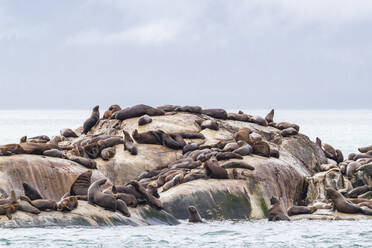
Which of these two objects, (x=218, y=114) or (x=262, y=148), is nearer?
(x=262, y=148)

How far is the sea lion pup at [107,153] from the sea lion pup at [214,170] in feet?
12.2

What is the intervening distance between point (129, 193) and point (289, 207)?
Answer: 6298 millimetres

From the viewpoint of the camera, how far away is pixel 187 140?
2889 centimetres

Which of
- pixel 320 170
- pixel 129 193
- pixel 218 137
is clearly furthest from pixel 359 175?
pixel 129 193

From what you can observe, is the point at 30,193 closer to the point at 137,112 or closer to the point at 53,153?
the point at 53,153

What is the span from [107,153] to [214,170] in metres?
4.05

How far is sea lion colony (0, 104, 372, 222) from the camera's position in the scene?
2075cm

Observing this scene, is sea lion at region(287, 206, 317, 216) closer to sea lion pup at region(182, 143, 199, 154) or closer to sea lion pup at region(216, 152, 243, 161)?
sea lion pup at region(216, 152, 243, 161)

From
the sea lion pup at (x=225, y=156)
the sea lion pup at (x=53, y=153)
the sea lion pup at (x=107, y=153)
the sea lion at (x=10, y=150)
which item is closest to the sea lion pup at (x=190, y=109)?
the sea lion pup at (x=107, y=153)

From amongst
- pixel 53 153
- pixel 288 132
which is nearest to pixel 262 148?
pixel 288 132

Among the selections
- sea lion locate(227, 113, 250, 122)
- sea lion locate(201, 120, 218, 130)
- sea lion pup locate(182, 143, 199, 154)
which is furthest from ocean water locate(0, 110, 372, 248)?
sea lion locate(227, 113, 250, 122)

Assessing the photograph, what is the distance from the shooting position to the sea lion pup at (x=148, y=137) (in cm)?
2802

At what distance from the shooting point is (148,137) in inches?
1107

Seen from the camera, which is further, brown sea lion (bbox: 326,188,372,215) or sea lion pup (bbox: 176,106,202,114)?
sea lion pup (bbox: 176,106,202,114)
